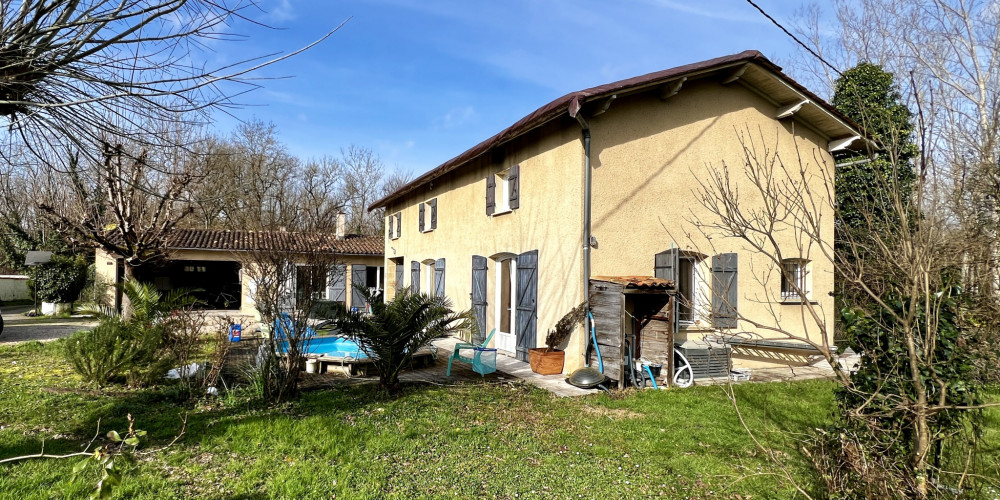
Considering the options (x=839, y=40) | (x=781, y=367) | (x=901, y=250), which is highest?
(x=839, y=40)

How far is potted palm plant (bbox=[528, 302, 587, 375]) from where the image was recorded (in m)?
8.14

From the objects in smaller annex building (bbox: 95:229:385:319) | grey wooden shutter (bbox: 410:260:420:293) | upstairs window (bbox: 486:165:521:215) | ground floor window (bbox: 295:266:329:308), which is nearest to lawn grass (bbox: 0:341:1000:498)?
ground floor window (bbox: 295:266:329:308)

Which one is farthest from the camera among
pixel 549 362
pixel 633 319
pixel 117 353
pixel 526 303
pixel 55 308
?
pixel 55 308

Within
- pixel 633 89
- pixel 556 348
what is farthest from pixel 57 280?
pixel 633 89

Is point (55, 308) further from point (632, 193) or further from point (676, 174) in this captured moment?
point (676, 174)

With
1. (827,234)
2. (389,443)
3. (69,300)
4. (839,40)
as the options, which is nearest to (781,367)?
(827,234)

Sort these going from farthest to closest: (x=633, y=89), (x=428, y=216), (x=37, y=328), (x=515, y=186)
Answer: (x=428, y=216), (x=37, y=328), (x=515, y=186), (x=633, y=89)

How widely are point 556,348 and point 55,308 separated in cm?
1936

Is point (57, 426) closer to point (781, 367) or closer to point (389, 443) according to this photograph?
point (389, 443)

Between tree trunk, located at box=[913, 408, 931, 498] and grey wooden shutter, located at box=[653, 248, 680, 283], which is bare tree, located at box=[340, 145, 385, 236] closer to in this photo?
grey wooden shutter, located at box=[653, 248, 680, 283]

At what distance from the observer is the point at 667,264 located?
8672mm

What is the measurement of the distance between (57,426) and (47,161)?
3258mm

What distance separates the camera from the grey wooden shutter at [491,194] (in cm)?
1086

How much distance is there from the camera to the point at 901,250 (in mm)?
2816
